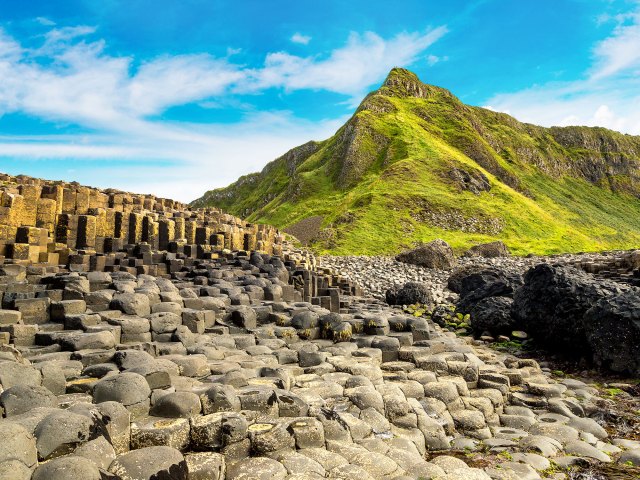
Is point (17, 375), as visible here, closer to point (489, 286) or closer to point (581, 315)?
point (581, 315)

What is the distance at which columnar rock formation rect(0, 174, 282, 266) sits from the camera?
15.1 metres

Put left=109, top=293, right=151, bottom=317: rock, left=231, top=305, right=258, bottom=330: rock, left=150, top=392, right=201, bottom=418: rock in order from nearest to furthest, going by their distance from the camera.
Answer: left=150, top=392, right=201, bottom=418: rock → left=109, top=293, right=151, bottom=317: rock → left=231, top=305, right=258, bottom=330: rock

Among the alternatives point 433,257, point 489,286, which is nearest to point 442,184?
point 433,257

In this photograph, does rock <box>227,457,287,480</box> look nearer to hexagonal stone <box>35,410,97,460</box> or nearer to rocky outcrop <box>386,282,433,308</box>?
hexagonal stone <box>35,410,97,460</box>

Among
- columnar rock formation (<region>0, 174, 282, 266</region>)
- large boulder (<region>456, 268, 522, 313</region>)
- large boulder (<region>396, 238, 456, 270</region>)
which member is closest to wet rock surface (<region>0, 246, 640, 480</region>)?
columnar rock formation (<region>0, 174, 282, 266</region>)

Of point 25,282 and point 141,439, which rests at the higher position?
point 25,282

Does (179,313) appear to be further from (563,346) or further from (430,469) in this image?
(563,346)

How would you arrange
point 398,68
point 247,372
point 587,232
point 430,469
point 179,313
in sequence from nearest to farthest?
point 430,469, point 247,372, point 179,313, point 587,232, point 398,68

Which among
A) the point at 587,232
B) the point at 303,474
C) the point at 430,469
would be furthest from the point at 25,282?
the point at 587,232

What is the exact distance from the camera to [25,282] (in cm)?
1187

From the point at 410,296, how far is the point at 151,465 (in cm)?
1895

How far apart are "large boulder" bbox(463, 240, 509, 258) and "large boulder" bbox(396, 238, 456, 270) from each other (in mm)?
8100

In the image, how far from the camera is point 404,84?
12025 centimetres

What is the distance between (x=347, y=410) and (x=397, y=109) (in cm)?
10013
